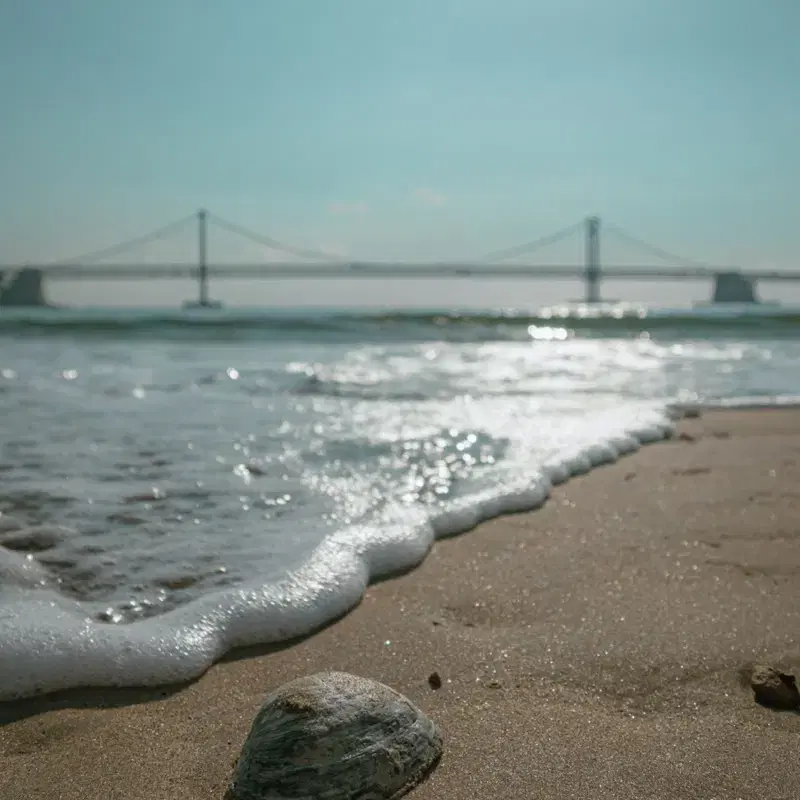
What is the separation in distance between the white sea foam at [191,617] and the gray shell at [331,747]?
426mm

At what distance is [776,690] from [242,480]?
1.81 meters

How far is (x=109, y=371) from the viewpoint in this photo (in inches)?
256

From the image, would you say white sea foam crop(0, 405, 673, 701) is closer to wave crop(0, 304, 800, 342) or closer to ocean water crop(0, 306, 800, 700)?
ocean water crop(0, 306, 800, 700)

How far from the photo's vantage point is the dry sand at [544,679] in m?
1.14

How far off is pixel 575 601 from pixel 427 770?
0.74m

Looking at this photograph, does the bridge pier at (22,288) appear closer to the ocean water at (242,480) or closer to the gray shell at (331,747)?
the ocean water at (242,480)

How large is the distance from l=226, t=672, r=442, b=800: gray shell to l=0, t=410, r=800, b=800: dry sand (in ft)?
0.19

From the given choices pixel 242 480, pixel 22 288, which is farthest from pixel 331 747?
pixel 22 288

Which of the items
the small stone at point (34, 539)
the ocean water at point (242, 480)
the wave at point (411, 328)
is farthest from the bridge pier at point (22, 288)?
the small stone at point (34, 539)

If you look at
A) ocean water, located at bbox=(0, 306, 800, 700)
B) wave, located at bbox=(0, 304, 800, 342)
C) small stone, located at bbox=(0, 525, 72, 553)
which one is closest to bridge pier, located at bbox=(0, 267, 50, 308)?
wave, located at bbox=(0, 304, 800, 342)

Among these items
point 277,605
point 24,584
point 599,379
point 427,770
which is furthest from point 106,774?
point 599,379

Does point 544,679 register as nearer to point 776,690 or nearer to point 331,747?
point 776,690

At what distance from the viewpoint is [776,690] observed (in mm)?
1338

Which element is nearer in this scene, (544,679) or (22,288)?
(544,679)
